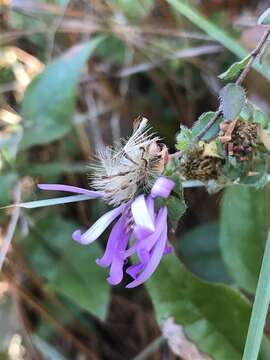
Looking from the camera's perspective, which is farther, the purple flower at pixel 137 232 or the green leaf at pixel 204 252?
the green leaf at pixel 204 252

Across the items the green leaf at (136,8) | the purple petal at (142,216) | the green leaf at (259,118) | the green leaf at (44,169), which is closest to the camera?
the purple petal at (142,216)

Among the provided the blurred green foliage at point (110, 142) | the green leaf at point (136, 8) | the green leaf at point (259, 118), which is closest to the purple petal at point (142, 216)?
the green leaf at point (259, 118)

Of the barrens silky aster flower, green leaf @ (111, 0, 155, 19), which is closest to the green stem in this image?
the barrens silky aster flower

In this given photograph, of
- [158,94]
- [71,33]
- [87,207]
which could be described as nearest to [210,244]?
[87,207]

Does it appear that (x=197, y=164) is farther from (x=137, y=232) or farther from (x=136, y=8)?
(x=136, y=8)

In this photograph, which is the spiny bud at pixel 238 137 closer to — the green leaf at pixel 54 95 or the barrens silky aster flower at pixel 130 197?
the barrens silky aster flower at pixel 130 197

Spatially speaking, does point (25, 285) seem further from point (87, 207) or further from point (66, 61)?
point (66, 61)
